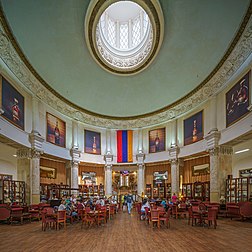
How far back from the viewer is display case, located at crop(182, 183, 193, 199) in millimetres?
21391

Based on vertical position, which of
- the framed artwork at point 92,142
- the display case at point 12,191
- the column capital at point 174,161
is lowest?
the display case at point 12,191

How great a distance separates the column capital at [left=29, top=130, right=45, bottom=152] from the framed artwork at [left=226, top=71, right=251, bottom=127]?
1232 centimetres

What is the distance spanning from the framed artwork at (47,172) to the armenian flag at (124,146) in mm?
7294

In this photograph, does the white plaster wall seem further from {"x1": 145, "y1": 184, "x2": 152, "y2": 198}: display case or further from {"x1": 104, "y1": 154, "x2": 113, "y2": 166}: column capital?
{"x1": 145, "y1": 184, "x2": 152, "y2": 198}: display case

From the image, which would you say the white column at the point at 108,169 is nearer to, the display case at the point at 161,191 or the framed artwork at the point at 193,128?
the display case at the point at 161,191

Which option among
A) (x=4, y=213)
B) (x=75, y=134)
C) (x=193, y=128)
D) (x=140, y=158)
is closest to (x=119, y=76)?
(x=75, y=134)

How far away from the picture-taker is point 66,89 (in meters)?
21.0

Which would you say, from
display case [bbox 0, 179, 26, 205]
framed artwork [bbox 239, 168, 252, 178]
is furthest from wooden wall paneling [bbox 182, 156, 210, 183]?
display case [bbox 0, 179, 26, 205]

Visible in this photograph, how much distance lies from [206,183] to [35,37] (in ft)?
51.6

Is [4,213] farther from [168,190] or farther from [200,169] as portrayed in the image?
[168,190]

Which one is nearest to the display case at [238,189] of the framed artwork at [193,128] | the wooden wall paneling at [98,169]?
the framed artwork at [193,128]

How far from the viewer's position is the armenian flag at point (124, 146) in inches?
1043

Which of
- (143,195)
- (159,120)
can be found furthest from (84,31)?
(143,195)

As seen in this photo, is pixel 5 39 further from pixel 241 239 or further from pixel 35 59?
pixel 241 239
